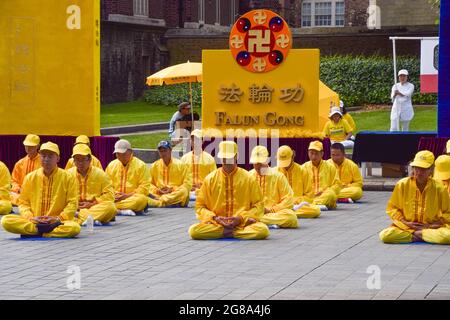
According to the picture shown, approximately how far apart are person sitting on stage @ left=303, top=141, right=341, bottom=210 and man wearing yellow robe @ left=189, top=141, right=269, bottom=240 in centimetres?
381

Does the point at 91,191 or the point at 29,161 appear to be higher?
the point at 29,161

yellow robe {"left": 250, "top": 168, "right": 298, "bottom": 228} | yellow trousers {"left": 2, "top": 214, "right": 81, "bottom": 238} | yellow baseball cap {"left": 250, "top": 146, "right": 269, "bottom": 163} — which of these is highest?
yellow baseball cap {"left": 250, "top": 146, "right": 269, "bottom": 163}

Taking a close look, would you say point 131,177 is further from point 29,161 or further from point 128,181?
point 29,161

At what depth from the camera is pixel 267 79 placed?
20953 mm

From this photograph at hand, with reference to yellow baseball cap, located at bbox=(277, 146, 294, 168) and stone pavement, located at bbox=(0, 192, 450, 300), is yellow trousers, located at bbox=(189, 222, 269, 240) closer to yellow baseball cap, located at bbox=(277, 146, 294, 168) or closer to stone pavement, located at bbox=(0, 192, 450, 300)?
stone pavement, located at bbox=(0, 192, 450, 300)

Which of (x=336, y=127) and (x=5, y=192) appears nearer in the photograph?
(x=5, y=192)

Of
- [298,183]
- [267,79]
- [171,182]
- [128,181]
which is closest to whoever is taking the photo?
[298,183]

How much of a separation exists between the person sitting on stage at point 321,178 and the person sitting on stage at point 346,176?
2.11 ft

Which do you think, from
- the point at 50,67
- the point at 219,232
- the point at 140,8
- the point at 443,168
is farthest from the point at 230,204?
the point at 140,8

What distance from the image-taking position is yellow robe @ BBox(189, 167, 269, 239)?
1398 centimetres

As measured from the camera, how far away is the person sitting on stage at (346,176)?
19.0 m

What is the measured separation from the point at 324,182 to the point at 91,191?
4265mm

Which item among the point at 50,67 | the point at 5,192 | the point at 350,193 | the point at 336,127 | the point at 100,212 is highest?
the point at 50,67

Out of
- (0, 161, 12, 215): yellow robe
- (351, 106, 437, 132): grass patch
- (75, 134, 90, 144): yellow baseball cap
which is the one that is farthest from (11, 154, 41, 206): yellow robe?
(351, 106, 437, 132): grass patch
